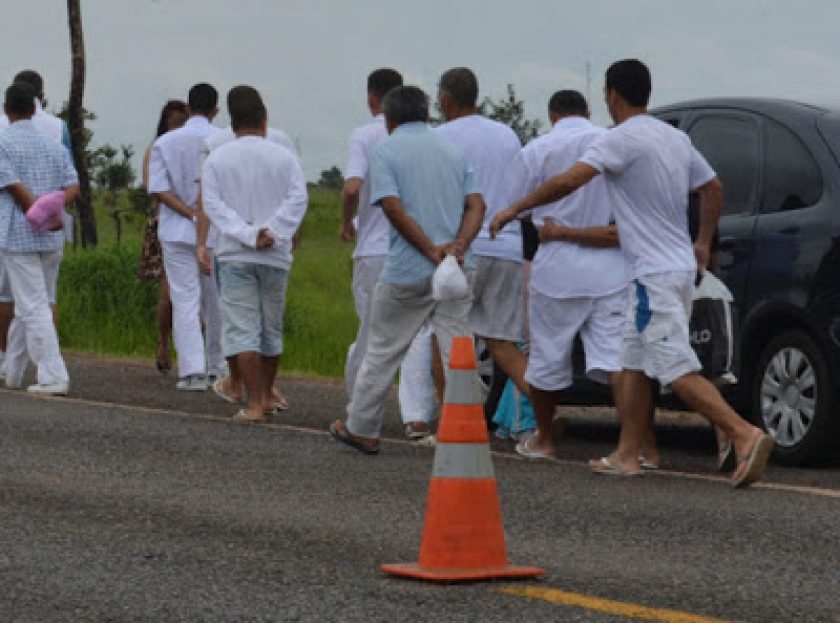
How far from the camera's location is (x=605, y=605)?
729 cm

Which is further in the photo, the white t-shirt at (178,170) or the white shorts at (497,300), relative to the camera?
the white t-shirt at (178,170)

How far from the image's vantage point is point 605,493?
1038 centimetres

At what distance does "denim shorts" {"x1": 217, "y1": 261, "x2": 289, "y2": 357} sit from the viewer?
45.2 feet

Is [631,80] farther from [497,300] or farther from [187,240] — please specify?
[187,240]

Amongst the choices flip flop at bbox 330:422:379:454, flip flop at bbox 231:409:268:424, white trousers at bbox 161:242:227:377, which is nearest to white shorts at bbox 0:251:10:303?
white trousers at bbox 161:242:227:377

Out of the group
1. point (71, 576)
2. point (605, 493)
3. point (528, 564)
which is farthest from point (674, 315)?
point (71, 576)

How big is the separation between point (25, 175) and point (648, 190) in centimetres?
607

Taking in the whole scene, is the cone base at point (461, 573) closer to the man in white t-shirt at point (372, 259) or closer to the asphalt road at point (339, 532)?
the asphalt road at point (339, 532)

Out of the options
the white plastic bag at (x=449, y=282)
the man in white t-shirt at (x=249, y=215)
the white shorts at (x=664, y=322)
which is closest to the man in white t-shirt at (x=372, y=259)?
the man in white t-shirt at (x=249, y=215)

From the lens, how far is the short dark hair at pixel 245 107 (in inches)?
545

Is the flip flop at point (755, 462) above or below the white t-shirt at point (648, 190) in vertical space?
below

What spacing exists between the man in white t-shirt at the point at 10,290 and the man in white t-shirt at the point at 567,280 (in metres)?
4.65

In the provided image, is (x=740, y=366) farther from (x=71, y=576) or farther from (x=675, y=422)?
(x=71, y=576)

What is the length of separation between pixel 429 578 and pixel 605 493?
2.77 metres
